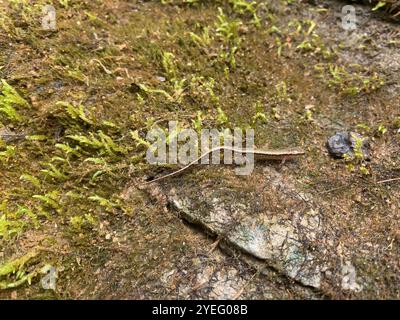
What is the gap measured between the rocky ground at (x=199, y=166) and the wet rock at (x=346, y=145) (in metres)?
0.07

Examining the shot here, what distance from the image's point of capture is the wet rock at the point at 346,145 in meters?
3.90

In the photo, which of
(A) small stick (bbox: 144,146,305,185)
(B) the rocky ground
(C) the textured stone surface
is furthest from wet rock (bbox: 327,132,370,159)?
(C) the textured stone surface

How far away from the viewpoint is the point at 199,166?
3.79 metres

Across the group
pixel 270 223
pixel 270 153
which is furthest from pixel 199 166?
pixel 270 223

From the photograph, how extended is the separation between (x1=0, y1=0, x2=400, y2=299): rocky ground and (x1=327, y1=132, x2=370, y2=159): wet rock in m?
0.07

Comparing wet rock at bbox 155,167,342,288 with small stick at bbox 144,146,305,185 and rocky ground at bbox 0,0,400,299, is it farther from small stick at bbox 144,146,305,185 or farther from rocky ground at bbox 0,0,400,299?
small stick at bbox 144,146,305,185

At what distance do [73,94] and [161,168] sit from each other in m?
1.26

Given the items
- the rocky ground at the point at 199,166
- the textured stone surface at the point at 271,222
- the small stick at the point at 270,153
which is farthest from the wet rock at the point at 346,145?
the textured stone surface at the point at 271,222

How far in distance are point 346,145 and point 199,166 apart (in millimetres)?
1569

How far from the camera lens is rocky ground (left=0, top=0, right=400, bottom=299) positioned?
131 inches

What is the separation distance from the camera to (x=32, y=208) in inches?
141

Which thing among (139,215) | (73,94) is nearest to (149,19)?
(73,94)

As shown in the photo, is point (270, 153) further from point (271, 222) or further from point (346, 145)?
point (346, 145)

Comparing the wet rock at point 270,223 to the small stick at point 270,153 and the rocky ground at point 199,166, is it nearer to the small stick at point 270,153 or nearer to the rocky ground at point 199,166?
the rocky ground at point 199,166
